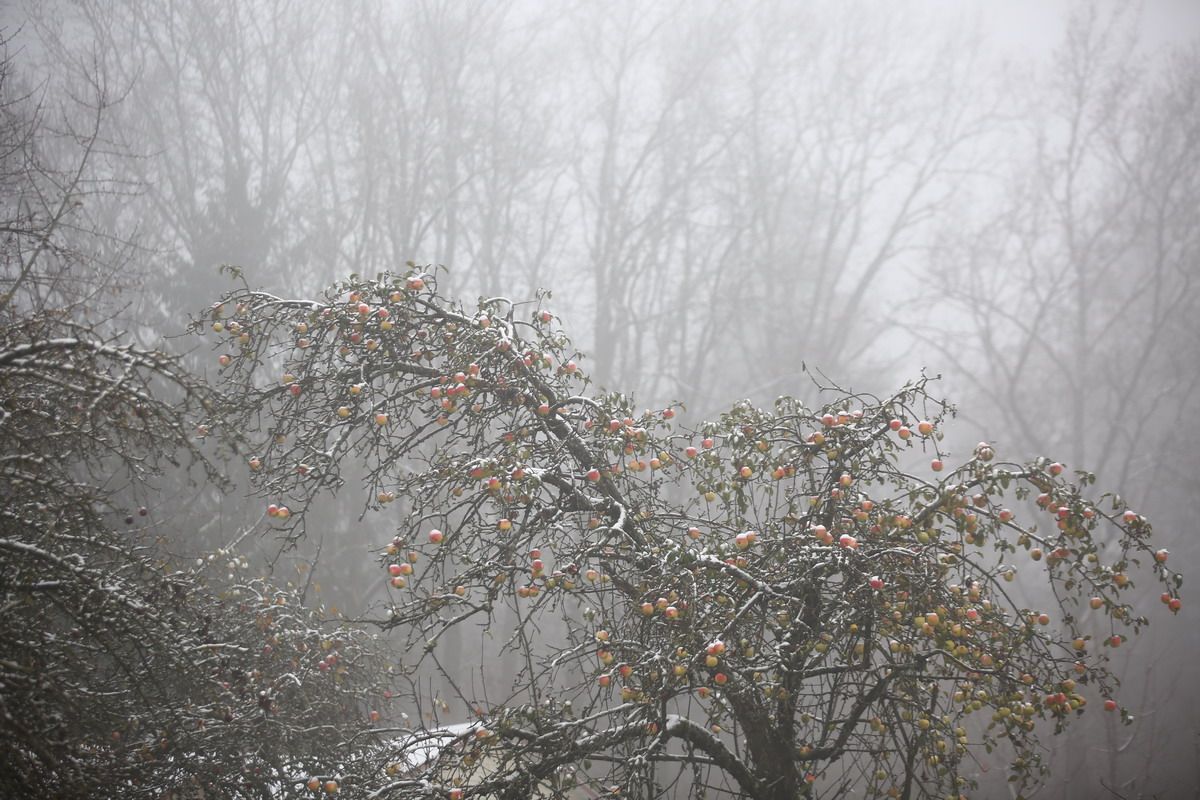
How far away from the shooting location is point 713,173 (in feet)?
69.9

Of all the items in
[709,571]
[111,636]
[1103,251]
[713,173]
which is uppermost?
[713,173]

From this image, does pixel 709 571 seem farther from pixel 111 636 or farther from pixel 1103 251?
pixel 1103 251

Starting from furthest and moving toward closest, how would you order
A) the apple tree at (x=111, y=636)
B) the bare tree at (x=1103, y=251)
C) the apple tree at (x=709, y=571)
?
the bare tree at (x=1103, y=251)
the apple tree at (x=709, y=571)
the apple tree at (x=111, y=636)

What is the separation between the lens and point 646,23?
69.6 feet

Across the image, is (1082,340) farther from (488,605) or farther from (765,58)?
(488,605)

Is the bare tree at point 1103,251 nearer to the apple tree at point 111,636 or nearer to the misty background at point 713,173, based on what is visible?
the misty background at point 713,173

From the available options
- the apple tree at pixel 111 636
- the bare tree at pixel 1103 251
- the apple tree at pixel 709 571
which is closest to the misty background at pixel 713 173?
the bare tree at pixel 1103 251

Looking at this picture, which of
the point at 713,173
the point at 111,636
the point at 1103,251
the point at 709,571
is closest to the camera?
the point at 709,571

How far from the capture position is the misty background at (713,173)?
679 inches

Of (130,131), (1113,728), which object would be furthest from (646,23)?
(1113,728)

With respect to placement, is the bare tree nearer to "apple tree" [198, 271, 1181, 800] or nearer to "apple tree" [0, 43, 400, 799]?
"apple tree" [198, 271, 1181, 800]

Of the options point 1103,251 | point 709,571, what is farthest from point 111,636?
point 1103,251

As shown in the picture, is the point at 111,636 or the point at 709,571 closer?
the point at 709,571

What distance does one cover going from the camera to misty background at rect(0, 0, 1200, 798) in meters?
17.2
